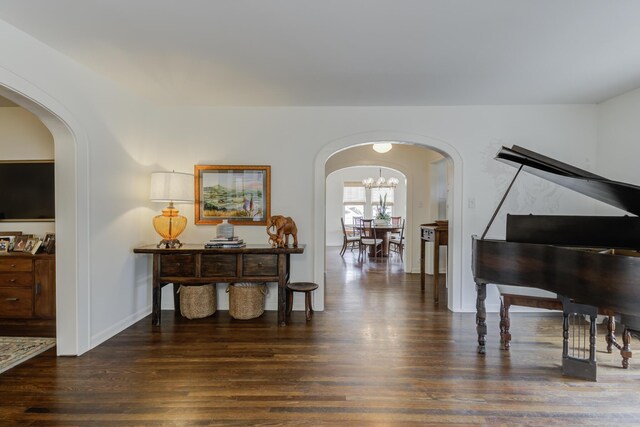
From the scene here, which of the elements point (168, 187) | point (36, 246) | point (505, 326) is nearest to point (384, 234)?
point (505, 326)

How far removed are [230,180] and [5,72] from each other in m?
2.15

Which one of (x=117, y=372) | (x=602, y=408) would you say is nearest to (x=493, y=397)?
(x=602, y=408)

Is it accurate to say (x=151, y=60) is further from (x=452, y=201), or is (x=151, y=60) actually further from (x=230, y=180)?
(x=452, y=201)

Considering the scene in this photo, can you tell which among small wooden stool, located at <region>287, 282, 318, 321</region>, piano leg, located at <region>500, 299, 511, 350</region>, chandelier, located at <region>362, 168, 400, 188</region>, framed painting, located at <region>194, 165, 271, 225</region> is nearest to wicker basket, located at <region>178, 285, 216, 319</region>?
framed painting, located at <region>194, 165, 271, 225</region>

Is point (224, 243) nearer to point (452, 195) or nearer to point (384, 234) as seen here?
point (452, 195)

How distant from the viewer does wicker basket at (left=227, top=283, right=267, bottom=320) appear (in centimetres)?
369

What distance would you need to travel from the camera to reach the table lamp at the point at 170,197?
3539 mm

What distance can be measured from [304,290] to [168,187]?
1.86 m

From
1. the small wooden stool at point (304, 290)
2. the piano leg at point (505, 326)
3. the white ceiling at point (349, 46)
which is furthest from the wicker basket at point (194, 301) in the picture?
Answer: the piano leg at point (505, 326)

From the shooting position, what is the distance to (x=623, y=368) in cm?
258

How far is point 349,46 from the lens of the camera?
2.56m

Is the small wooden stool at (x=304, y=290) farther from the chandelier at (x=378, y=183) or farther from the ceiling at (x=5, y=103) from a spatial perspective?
the chandelier at (x=378, y=183)

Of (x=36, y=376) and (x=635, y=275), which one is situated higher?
(x=635, y=275)

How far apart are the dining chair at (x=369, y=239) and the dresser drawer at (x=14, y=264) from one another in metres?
6.11
